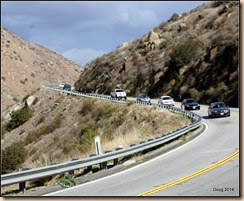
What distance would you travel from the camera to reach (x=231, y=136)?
72.3 ft

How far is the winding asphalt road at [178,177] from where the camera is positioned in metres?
10.7

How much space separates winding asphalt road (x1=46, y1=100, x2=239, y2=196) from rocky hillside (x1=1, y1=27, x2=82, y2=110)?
268 feet

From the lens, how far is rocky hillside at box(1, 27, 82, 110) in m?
99.1

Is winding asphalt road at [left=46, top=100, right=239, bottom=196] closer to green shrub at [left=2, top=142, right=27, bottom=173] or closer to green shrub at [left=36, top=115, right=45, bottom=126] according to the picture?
green shrub at [left=2, top=142, right=27, bottom=173]

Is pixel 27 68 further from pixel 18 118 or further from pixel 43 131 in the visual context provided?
pixel 43 131

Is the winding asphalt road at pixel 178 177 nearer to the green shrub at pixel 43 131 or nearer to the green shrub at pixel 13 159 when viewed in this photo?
the green shrub at pixel 13 159

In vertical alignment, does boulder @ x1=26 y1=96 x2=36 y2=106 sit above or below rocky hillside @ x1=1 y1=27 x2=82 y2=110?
below

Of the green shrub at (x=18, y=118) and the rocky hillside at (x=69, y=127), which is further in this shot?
the green shrub at (x=18, y=118)

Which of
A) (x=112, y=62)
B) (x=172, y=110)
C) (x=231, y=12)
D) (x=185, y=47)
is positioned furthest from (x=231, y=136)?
(x=112, y=62)

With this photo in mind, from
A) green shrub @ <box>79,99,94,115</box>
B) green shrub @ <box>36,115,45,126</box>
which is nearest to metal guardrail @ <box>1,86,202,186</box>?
green shrub @ <box>79,99,94,115</box>

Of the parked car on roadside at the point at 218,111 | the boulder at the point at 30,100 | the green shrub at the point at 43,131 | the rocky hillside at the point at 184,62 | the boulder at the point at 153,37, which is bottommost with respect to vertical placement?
the green shrub at the point at 43,131

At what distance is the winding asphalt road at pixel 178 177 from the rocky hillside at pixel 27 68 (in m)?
81.8

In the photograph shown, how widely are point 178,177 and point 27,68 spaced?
324 feet

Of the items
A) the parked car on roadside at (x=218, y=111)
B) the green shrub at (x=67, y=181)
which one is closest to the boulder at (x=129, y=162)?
the green shrub at (x=67, y=181)
